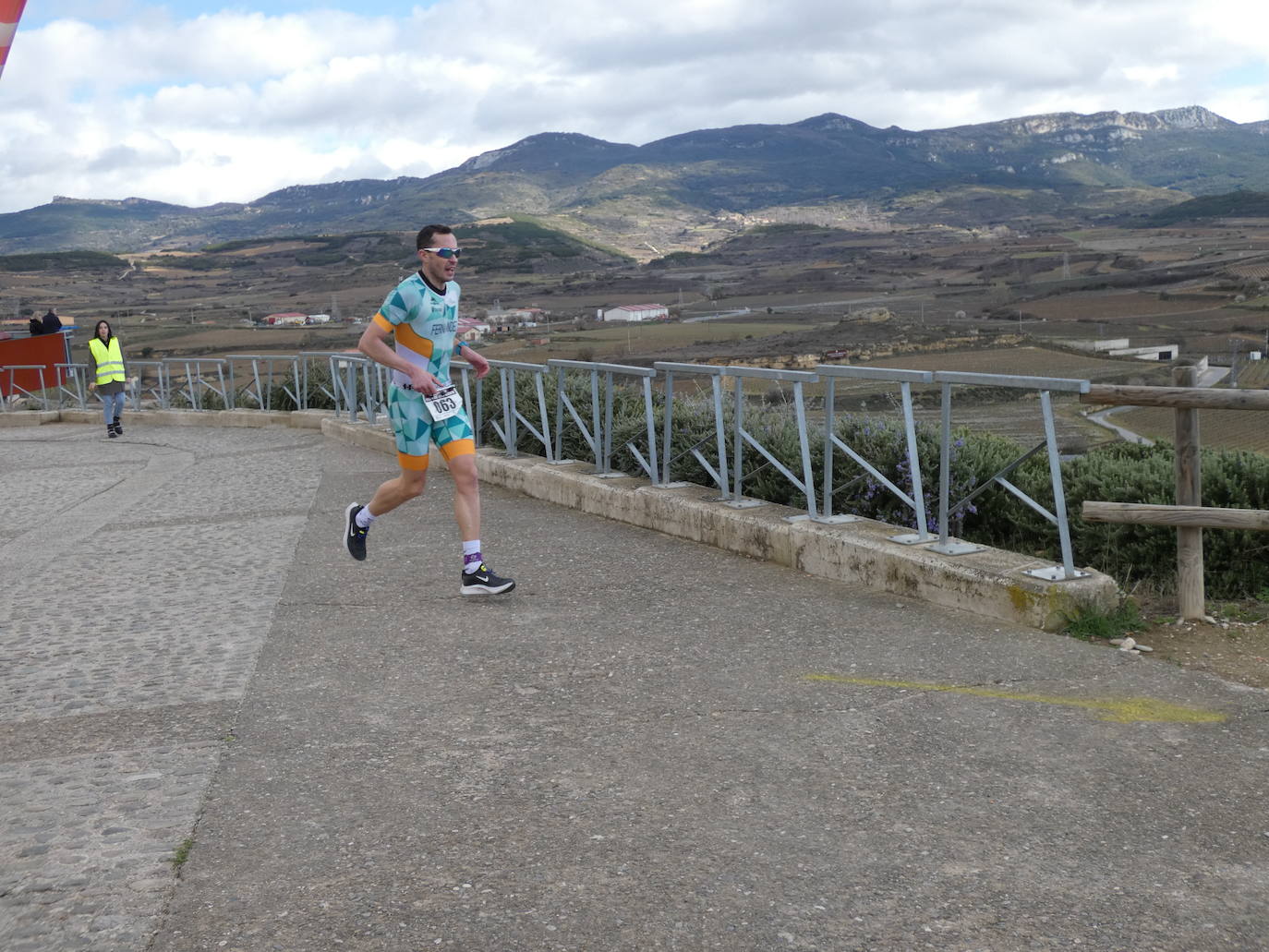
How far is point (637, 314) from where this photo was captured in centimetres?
12500

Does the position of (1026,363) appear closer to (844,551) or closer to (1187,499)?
(844,551)

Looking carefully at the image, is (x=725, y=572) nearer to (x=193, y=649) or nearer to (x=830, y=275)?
(x=193, y=649)

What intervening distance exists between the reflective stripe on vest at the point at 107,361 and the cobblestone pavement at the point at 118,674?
6751 mm

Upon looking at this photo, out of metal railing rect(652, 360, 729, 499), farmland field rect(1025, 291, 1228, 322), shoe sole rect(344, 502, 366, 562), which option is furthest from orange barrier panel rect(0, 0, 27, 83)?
farmland field rect(1025, 291, 1228, 322)

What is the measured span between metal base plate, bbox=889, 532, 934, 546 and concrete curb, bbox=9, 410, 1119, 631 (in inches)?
2.3

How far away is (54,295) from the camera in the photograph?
183125 millimetres

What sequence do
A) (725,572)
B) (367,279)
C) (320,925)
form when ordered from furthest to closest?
(367,279) → (725,572) → (320,925)

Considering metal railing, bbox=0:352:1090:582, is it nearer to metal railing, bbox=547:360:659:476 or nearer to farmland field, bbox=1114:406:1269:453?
metal railing, bbox=547:360:659:476

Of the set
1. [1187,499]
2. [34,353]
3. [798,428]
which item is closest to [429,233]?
[798,428]

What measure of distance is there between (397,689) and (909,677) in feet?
6.44

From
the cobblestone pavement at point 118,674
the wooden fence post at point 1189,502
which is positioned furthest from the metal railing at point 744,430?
the cobblestone pavement at point 118,674

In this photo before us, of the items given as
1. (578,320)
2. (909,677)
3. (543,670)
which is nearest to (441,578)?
(543,670)

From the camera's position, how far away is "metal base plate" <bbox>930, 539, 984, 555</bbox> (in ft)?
20.5

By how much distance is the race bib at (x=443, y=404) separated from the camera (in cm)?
657
